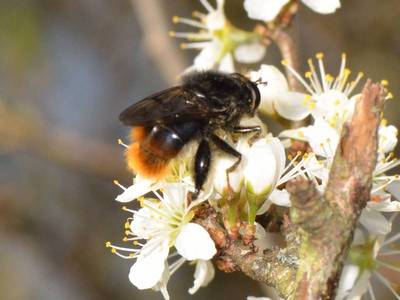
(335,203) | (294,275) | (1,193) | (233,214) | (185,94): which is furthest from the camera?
(1,193)

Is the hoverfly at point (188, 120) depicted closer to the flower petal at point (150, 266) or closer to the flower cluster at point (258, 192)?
the flower cluster at point (258, 192)

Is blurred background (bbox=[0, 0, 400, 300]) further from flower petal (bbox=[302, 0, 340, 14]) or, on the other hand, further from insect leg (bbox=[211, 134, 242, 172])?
insect leg (bbox=[211, 134, 242, 172])

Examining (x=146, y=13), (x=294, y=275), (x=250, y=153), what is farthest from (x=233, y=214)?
(x=146, y=13)

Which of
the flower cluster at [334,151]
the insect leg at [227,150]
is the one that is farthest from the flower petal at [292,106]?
the insect leg at [227,150]

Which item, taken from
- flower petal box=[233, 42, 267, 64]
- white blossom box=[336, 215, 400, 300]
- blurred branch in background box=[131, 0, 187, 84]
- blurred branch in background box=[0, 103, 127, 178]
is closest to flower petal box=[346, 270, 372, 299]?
white blossom box=[336, 215, 400, 300]

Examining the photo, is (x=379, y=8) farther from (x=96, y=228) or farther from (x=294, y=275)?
(x=294, y=275)
